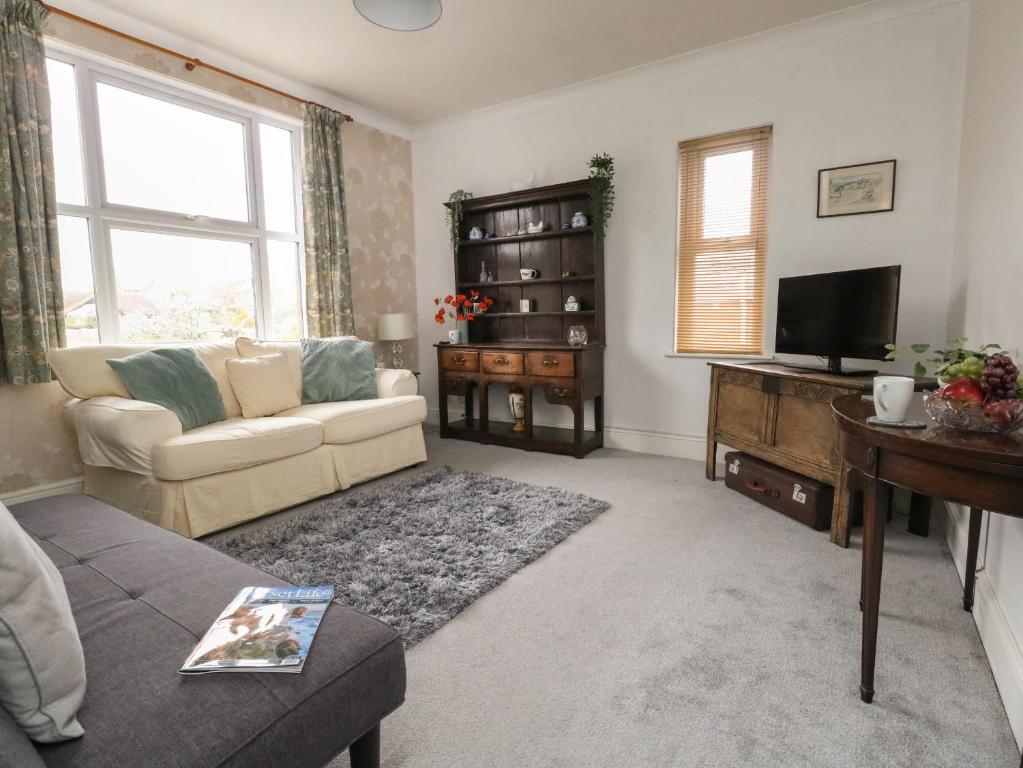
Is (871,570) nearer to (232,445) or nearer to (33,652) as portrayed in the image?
(33,652)

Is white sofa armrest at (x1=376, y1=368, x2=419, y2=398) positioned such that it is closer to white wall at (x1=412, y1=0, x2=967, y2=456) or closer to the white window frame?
the white window frame

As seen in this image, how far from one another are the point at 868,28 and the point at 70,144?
15.1ft

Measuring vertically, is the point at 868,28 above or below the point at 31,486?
above

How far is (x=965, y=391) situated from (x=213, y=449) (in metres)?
2.85

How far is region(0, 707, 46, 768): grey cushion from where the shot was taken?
69 centimetres

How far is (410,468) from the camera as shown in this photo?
385 centimetres

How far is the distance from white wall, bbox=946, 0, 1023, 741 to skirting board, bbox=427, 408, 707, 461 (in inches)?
63.4

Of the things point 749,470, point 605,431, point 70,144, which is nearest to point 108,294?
point 70,144

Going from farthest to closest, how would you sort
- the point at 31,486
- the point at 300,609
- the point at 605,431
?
the point at 605,431, the point at 31,486, the point at 300,609

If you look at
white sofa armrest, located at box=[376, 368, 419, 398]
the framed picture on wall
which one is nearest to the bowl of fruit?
the framed picture on wall

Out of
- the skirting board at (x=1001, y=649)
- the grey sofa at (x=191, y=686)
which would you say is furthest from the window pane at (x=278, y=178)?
the skirting board at (x=1001, y=649)

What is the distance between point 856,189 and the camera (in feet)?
10.6

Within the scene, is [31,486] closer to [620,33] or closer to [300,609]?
[300,609]

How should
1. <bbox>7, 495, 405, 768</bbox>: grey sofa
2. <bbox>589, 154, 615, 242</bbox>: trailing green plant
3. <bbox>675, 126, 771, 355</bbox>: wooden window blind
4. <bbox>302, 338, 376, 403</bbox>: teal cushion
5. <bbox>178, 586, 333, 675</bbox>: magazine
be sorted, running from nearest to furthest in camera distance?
<bbox>7, 495, 405, 768</bbox>: grey sofa < <bbox>178, 586, 333, 675</bbox>: magazine < <bbox>675, 126, 771, 355</bbox>: wooden window blind < <bbox>302, 338, 376, 403</bbox>: teal cushion < <bbox>589, 154, 615, 242</bbox>: trailing green plant
